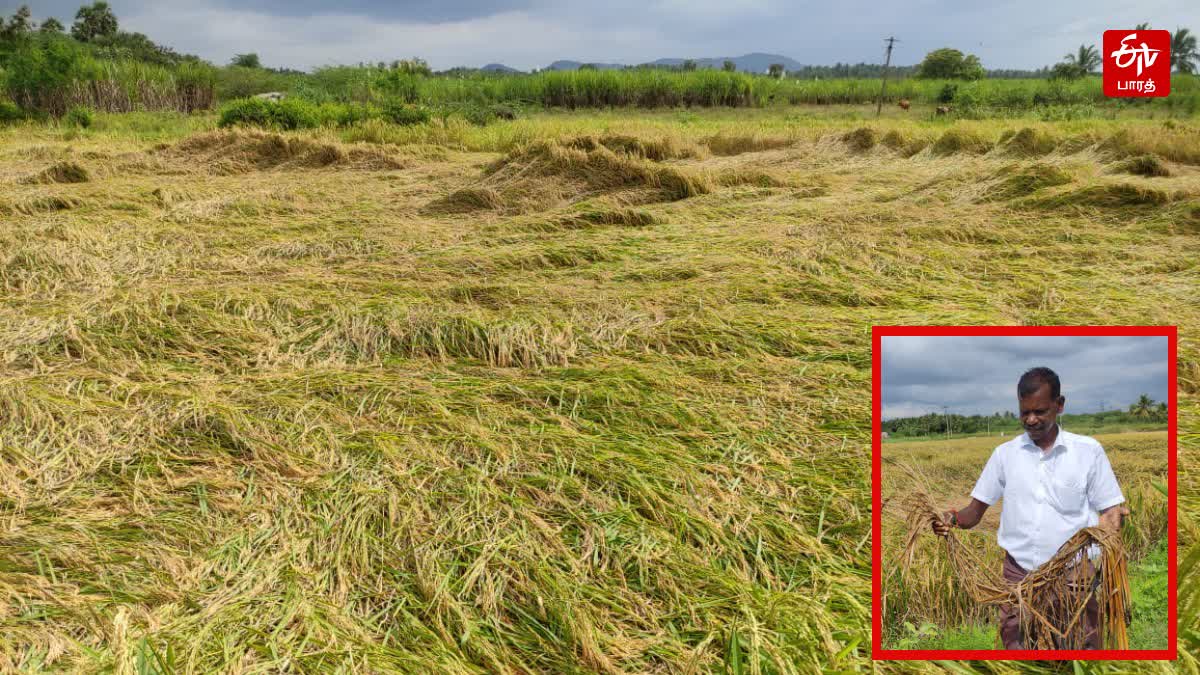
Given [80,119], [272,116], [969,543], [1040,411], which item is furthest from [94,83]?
[1040,411]

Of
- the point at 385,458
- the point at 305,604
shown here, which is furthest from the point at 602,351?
the point at 305,604

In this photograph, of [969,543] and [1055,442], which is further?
[969,543]

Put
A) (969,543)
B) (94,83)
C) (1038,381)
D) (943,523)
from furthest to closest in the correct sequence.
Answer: (94,83), (969,543), (943,523), (1038,381)

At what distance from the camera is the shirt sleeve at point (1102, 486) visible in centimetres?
94

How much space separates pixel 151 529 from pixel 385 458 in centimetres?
58

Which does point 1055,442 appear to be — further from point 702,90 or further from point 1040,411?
point 702,90

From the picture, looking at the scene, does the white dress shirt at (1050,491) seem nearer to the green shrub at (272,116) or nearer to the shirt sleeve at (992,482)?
the shirt sleeve at (992,482)

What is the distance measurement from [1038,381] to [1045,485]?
134 millimetres

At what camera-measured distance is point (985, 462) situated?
3.44 feet

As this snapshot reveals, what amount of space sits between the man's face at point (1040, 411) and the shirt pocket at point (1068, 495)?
6 centimetres

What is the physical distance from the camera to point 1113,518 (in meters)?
0.95

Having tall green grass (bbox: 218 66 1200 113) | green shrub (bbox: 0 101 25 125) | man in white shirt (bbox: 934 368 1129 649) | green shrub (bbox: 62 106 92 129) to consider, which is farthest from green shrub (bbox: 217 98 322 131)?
man in white shirt (bbox: 934 368 1129 649)

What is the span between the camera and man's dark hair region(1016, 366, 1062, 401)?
927mm

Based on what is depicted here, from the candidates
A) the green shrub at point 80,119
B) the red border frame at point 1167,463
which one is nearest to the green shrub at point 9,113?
the green shrub at point 80,119
